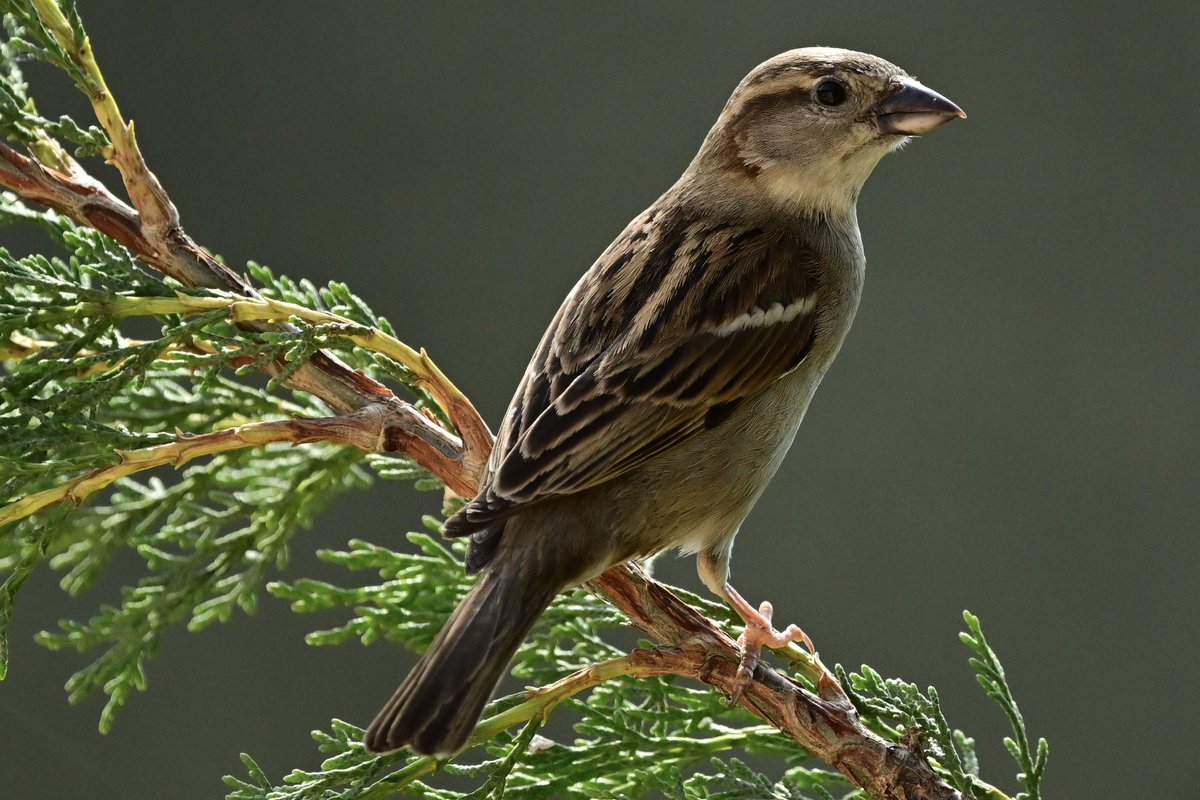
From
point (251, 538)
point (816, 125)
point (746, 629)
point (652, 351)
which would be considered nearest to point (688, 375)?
point (652, 351)

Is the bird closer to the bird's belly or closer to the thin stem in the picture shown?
the bird's belly

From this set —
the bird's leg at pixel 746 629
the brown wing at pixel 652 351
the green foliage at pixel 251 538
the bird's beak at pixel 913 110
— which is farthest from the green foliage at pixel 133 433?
the bird's beak at pixel 913 110

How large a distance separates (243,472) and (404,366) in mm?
408

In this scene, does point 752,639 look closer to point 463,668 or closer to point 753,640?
point 753,640

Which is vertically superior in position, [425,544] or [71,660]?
[425,544]

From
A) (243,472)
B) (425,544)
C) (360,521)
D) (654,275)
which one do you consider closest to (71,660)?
(360,521)

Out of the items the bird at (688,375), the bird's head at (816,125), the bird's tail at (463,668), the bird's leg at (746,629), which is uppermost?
the bird's head at (816,125)

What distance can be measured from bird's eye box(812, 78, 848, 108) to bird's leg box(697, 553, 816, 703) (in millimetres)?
632

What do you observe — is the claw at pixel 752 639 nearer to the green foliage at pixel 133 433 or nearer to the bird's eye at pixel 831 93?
the green foliage at pixel 133 433

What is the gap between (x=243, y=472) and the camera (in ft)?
5.42

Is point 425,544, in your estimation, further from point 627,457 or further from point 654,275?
point 654,275

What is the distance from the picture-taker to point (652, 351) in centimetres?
148

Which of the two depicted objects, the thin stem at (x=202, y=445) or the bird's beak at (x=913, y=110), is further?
the bird's beak at (x=913, y=110)

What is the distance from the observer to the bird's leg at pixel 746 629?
1223 mm
